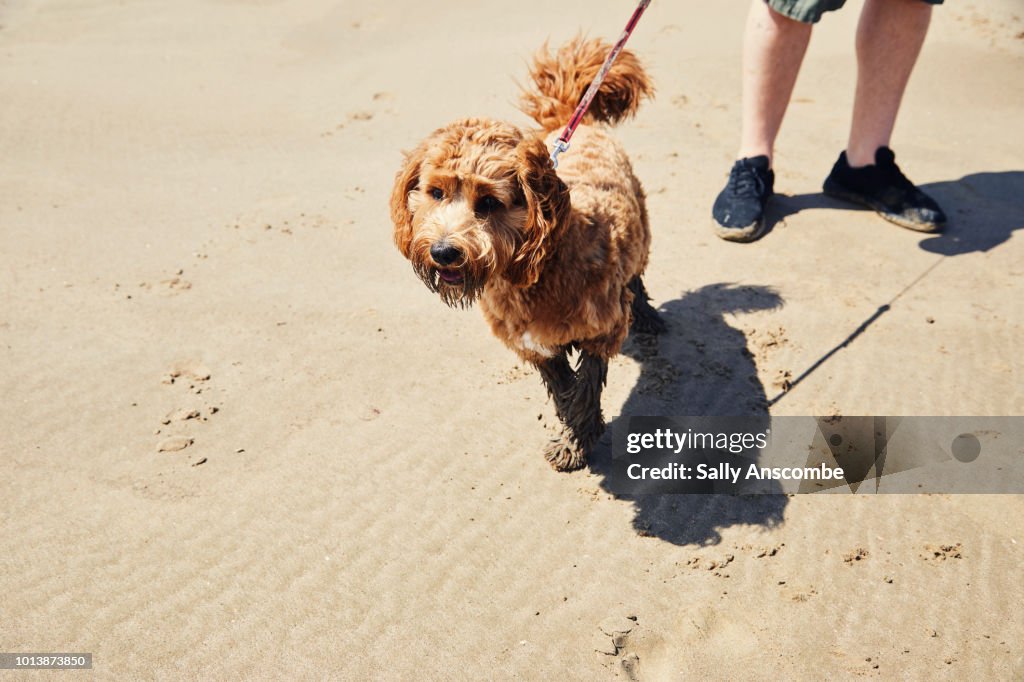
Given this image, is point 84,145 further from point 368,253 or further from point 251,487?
point 251,487

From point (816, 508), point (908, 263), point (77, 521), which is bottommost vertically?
point (77, 521)

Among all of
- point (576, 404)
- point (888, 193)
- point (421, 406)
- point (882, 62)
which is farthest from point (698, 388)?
point (882, 62)

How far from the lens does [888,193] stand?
17.8 feet

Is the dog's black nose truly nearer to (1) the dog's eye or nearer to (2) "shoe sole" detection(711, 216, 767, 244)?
(1) the dog's eye

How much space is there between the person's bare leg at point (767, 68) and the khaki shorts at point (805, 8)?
17cm

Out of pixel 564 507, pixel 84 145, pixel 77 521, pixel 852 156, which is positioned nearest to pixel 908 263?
pixel 852 156

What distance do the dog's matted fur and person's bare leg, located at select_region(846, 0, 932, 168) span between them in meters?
2.21

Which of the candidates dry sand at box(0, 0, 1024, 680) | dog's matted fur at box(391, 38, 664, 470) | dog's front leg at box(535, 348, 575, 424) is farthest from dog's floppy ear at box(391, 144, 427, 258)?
dry sand at box(0, 0, 1024, 680)

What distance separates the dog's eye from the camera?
9.28 ft

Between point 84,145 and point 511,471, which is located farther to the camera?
point 84,145

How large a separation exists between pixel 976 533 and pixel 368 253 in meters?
4.04

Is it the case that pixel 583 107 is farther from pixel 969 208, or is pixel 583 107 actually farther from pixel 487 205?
pixel 969 208

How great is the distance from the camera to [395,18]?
963cm

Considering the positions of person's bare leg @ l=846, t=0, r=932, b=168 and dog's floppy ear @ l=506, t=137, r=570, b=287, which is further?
person's bare leg @ l=846, t=0, r=932, b=168
